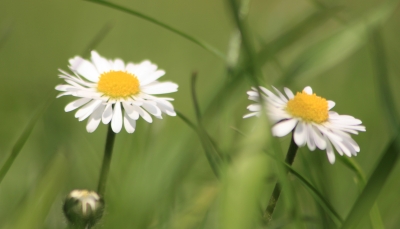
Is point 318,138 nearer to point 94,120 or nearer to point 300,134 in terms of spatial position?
point 300,134

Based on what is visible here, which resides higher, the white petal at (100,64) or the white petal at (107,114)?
the white petal at (100,64)

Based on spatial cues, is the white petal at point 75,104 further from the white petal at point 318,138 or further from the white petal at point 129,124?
the white petal at point 318,138

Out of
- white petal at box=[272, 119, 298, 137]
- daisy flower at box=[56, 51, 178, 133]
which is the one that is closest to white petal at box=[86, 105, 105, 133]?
daisy flower at box=[56, 51, 178, 133]

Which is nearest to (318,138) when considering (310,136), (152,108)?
(310,136)

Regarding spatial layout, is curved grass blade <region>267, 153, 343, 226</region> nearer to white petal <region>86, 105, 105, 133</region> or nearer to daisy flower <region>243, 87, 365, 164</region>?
daisy flower <region>243, 87, 365, 164</region>

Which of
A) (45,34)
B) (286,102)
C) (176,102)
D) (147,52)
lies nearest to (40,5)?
(45,34)

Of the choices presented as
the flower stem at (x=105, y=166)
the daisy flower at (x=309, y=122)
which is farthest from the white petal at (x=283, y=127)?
the flower stem at (x=105, y=166)
